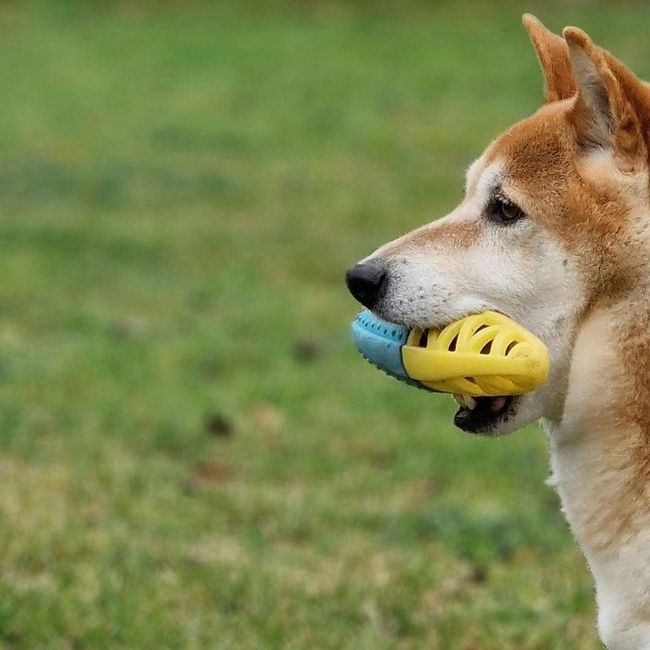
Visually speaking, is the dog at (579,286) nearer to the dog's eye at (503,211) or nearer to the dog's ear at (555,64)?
the dog's eye at (503,211)

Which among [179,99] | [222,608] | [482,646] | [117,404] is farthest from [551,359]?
[179,99]

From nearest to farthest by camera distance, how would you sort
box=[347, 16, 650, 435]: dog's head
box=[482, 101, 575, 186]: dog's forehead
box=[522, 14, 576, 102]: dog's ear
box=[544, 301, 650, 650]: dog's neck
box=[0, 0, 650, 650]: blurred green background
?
box=[544, 301, 650, 650]: dog's neck
box=[347, 16, 650, 435]: dog's head
box=[482, 101, 575, 186]: dog's forehead
box=[522, 14, 576, 102]: dog's ear
box=[0, 0, 650, 650]: blurred green background

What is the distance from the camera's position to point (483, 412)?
147 inches

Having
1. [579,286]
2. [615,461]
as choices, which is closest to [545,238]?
[579,286]

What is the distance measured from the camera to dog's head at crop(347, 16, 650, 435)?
3496 mm

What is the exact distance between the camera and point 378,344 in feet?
12.4

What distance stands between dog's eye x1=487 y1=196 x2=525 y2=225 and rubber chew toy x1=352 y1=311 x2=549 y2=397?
0.29 m

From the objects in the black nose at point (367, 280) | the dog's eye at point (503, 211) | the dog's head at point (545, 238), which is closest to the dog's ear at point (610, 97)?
the dog's head at point (545, 238)

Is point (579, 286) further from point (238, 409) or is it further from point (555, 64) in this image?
point (238, 409)

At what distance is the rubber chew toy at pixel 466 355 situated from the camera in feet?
11.5

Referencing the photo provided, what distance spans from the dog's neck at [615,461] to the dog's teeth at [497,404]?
0.63 ft

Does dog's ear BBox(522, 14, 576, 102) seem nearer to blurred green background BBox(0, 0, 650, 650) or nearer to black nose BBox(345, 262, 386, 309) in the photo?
black nose BBox(345, 262, 386, 309)

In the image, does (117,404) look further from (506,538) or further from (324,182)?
(324,182)

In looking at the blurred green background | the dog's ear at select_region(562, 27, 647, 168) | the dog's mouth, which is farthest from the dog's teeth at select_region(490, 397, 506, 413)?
the blurred green background
